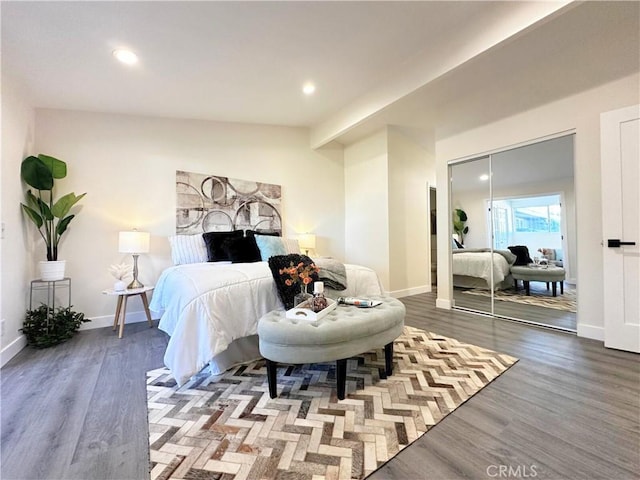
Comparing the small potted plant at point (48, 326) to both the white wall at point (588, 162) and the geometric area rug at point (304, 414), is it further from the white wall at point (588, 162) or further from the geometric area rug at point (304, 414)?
the white wall at point (588, 162)

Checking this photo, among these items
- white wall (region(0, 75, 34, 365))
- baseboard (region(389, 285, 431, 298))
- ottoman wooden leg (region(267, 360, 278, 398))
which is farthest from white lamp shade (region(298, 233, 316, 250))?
white wall (region(0, 75, 34, 365))

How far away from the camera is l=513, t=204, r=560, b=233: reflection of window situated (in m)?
3.20

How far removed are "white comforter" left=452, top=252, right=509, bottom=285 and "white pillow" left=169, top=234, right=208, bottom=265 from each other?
3.56 m

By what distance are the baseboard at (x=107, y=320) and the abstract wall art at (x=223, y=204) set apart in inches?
46.5

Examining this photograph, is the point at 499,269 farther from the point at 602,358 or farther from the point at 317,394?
the point at 317,394

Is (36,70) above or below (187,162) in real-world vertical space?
above

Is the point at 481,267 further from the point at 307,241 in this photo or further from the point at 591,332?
the point at 307,241

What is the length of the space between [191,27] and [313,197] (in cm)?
316

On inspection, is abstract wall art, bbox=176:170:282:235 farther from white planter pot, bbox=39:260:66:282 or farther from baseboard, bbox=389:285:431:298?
baseboard, bbox=389:285:431:298

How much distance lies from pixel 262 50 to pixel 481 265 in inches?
148

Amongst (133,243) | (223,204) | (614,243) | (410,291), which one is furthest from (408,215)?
(133,243)

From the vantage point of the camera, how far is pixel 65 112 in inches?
130

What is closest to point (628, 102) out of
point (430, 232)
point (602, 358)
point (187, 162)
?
point (602, 358)

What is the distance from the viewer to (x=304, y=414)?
1614 mm
